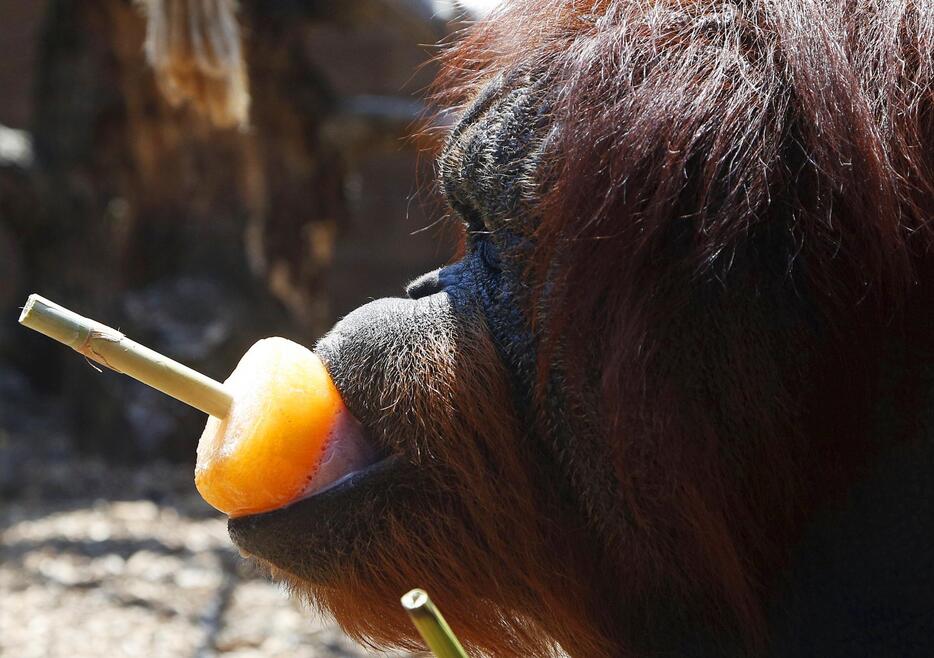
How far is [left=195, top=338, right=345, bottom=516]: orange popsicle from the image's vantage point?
1088 millimetres

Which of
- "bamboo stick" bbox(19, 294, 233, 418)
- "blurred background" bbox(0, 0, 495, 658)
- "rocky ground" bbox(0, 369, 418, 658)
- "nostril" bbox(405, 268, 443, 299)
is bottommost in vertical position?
"rocky ground" bbox(0, 369, 418, 658)

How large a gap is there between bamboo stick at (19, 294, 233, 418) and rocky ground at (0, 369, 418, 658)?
1.38 meters

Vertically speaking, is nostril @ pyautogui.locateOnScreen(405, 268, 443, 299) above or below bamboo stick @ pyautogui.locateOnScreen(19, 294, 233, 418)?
below

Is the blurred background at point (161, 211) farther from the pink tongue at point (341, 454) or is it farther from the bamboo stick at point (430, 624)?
the bamboo stick at point (430, 624)

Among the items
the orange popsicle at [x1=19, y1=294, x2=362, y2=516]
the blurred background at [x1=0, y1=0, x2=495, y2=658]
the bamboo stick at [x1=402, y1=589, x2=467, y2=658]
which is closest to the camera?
the bamboo stick at [x1=402, y1=589, x2=467, y2=658]

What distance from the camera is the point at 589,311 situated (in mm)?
1019

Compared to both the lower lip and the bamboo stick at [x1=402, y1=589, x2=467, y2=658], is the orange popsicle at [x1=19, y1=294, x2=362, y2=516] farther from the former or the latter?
the bamboo stick at [x1=402, y1=589, x2=467, y2=658]

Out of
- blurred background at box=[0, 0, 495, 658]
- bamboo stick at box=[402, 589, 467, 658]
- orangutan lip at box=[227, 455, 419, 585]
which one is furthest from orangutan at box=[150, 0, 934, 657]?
blurred background at box=[0, 0, 495, 658]

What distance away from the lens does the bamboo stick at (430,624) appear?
71 centimetres

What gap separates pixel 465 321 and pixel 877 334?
0.39m

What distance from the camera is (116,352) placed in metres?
1.00

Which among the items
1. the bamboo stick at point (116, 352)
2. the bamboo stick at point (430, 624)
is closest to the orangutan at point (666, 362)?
the bamboo stick at point (116, 352)

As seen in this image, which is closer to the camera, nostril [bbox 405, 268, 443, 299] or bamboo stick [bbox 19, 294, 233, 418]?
bamboo stick [bbox 19, 294, 233, 418]

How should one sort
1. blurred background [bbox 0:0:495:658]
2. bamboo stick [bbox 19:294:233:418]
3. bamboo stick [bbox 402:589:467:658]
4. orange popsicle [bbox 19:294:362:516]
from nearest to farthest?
1. bamboo stick [bbox 402:589:467:658]
2. bamboo stick [bbox 19:294:233:418]
3. orange popsicle [bbox 19:294:362:516]
4. blurred background [bbox 0:0:495:658]
